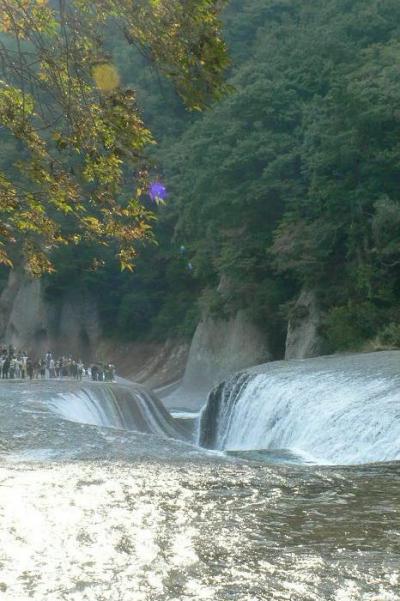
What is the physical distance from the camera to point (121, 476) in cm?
932

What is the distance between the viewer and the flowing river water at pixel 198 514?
5.43 metres

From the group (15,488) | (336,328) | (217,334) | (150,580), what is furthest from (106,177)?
(217,334)

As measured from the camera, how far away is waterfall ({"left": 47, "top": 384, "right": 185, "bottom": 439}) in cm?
2044

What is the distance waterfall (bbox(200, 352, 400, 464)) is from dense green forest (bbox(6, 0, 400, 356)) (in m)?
5.97

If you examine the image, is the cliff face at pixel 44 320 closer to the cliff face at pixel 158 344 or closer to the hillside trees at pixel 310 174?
the cliff face at pixel 158 344

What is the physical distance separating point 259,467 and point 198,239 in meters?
32.9

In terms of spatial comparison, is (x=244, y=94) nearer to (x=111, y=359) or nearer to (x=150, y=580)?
(x=111, y=359)

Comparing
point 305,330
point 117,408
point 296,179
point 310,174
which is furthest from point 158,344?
point 117,408

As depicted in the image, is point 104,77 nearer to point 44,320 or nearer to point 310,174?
point 310,174

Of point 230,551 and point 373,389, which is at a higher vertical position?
point 373,389

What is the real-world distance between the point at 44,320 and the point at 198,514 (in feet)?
157

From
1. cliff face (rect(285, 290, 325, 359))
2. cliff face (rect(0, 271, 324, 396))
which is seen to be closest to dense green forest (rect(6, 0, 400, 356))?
cliff face (rect(285, 290, 325, 359))

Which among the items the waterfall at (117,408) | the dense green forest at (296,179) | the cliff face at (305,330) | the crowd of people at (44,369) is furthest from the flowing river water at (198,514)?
the crowd of people at (44,369)

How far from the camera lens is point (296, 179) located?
34.5 m
